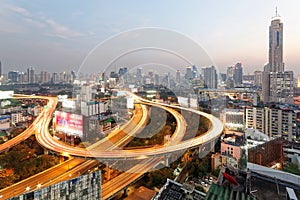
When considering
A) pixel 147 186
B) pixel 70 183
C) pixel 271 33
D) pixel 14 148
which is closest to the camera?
pixel 70 183

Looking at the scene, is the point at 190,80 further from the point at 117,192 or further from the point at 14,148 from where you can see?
the point at 14,148

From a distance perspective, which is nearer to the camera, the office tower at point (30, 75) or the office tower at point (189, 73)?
the office tower at point (189, 73)

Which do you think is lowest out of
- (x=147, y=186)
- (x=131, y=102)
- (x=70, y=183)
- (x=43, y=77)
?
(x=147, y=186)

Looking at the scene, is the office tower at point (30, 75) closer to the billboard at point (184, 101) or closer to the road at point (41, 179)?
the road at point (41, 179)

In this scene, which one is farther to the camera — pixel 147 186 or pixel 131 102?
pixel 131 102

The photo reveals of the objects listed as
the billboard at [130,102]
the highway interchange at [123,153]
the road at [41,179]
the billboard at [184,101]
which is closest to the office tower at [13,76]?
the highway interchange at [123,153]

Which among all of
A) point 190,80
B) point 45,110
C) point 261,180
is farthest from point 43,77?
point 261,180

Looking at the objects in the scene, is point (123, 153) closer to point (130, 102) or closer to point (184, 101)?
point (130, 102)

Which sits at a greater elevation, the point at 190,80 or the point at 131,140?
the point at 190,80

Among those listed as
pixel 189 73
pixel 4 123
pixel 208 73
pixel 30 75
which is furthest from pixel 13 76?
pixel 189 73
